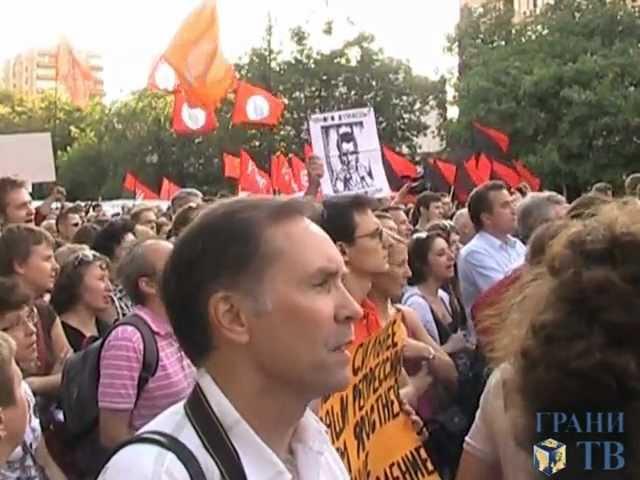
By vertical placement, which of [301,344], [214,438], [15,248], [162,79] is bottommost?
[15,248]

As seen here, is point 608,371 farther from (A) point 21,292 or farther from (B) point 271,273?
(A) point 21,292

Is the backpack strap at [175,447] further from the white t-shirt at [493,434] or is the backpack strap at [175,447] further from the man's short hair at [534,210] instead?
the man's short hair at [534,210]

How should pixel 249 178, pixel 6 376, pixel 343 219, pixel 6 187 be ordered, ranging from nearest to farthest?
pixel 6 376 → pixel 343 219 → pixel 6 187 → pixel 249 178

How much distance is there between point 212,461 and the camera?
6.72ft

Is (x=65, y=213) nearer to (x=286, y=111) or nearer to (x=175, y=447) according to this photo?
(x=175, y=447)

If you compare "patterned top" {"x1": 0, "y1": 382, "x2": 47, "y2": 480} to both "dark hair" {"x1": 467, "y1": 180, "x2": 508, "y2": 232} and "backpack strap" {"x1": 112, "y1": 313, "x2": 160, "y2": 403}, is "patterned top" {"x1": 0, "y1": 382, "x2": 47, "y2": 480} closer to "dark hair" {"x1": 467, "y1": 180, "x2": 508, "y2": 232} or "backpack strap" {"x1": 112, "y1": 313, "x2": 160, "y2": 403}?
"backpack strap" {"x1": 112, "y1": 313, "x2": 160, "y2": 403}

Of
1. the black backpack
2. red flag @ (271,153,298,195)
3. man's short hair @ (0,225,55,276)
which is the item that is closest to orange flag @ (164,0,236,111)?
red flag @ (271,153,298,195)

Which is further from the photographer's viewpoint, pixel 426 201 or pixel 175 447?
pixel 426 201

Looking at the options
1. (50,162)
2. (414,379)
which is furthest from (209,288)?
(50,162)

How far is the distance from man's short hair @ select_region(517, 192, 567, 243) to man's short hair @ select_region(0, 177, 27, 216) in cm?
301

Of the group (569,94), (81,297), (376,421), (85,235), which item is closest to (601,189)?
(85,235)

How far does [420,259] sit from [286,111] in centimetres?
3859

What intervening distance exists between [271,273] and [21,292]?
263 centimetres

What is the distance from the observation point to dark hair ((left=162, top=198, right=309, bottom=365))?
7.18 ft
